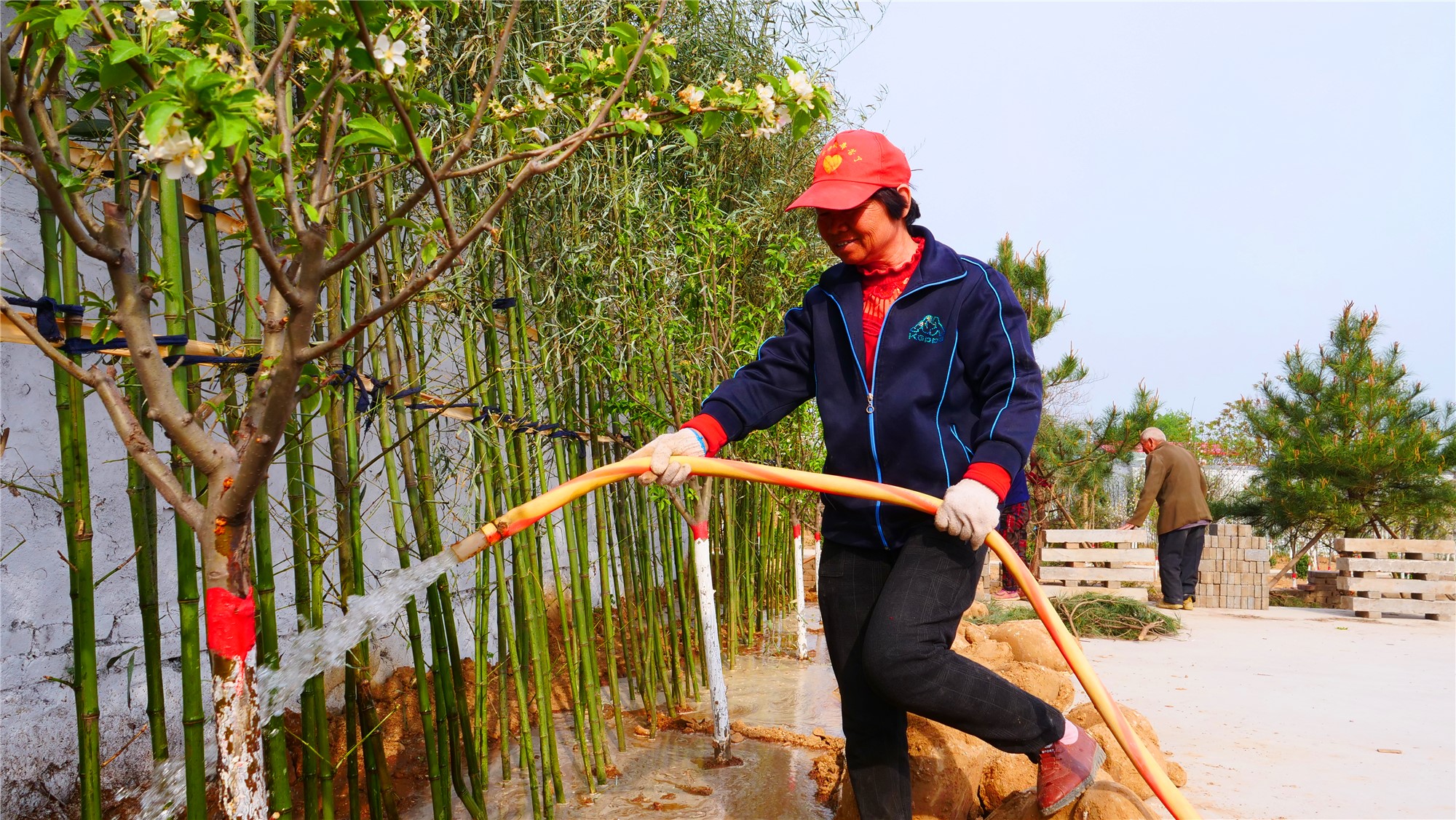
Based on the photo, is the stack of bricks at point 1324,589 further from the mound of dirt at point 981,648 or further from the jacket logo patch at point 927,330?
the jacket logo patch at point 927,330

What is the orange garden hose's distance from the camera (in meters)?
1.94

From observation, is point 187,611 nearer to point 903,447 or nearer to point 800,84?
point 800,84

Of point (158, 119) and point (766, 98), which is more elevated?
point (766, 98)

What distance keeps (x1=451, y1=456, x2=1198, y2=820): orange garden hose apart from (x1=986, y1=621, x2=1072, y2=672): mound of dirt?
1744 millimetres

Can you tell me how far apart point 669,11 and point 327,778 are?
2952 mm

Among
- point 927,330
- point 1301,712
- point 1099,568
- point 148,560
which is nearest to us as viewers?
point 148,560

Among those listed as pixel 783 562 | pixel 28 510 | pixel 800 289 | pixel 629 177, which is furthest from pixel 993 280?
pixel 783 562

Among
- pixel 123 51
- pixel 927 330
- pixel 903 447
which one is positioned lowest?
pixel 903 447

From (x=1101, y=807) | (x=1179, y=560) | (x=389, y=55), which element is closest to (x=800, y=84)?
(x=389, y=55)

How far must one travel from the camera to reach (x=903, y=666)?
212 cm

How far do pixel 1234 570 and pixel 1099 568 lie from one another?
1.21 m

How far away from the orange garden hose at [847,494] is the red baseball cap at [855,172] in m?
0.62

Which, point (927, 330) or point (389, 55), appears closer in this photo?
point (389, 55)

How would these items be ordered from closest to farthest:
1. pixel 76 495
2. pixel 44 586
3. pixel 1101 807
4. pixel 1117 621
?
pixel 76 495 → pixel 1101 807 → pixel 44 586 → pixel 1117 621
